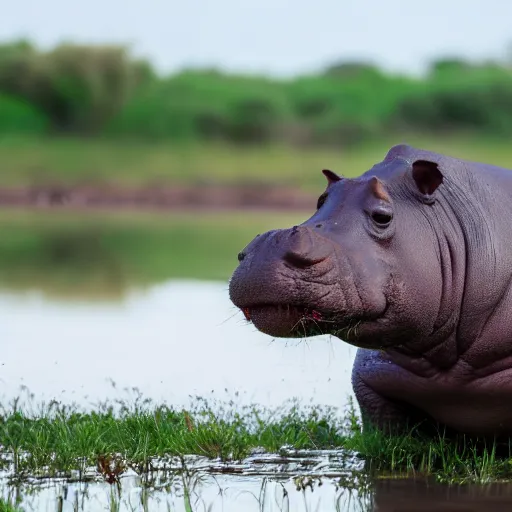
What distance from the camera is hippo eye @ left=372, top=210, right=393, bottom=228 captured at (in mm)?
4223

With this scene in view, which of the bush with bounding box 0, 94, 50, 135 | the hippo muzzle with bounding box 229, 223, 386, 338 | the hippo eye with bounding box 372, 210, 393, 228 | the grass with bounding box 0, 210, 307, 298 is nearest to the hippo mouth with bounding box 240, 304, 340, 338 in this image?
the hippo muzzle with bounding box 229, 223, 386, 338

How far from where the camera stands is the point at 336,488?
4.54 m

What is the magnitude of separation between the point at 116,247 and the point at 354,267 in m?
13.0

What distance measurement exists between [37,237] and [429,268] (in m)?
14.2

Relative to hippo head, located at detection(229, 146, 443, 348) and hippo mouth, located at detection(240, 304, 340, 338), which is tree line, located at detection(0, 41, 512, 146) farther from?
hippo mouth, located at detection(240, 304, 340, 338)

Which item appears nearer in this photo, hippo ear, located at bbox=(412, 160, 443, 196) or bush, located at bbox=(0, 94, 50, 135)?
hippo ear, located at bbox=(412, 160, 443, 196)

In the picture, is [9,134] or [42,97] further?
[42,97]

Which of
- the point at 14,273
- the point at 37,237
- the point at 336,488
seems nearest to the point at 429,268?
the point at 336,488

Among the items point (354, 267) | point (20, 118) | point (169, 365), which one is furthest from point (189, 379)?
point (20, 118)

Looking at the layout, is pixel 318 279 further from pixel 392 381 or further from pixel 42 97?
pixel 42 97

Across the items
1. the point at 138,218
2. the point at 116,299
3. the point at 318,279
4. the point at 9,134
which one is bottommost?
the point at 318,279

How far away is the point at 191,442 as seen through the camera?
5066 millimetres

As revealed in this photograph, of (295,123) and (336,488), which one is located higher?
(295,123)

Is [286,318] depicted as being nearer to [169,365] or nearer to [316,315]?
[316,315]
